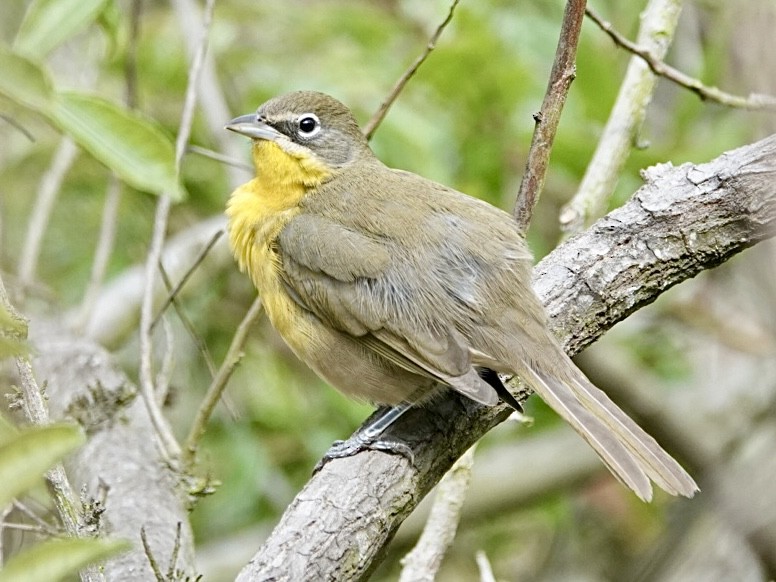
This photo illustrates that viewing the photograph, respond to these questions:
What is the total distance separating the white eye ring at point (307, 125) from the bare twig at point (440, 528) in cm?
Result: 151

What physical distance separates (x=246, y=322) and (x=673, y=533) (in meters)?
2.36

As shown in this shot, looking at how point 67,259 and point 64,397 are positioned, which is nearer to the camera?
point 64,397

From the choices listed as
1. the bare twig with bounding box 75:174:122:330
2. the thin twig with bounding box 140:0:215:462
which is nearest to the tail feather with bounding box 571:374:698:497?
the thin twig with bounding box 140:0:215:462

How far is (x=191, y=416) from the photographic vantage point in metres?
6.59

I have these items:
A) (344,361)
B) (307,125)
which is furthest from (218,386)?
(307,125)

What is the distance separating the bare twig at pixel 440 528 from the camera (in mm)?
3648

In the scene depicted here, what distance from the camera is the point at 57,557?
66.1 inches

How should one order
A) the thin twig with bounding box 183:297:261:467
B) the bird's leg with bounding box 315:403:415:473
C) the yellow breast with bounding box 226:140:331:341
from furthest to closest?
the yellow breast with bounding box 226:140:331:341 < the thin twig with bounding box 183:297:261:467 < the bird's leg with bounding box 315:403:415:473

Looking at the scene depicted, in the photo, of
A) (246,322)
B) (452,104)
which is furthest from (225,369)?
(452,104)

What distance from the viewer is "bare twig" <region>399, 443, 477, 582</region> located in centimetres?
365

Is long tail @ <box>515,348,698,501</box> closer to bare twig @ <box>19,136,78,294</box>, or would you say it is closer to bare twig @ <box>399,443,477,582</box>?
bare twig @ <box>399,443,477,582</box>

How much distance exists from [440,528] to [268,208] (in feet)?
4.66

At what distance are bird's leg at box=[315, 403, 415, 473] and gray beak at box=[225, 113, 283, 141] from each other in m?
1.32

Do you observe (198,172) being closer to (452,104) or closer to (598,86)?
(452,104)
